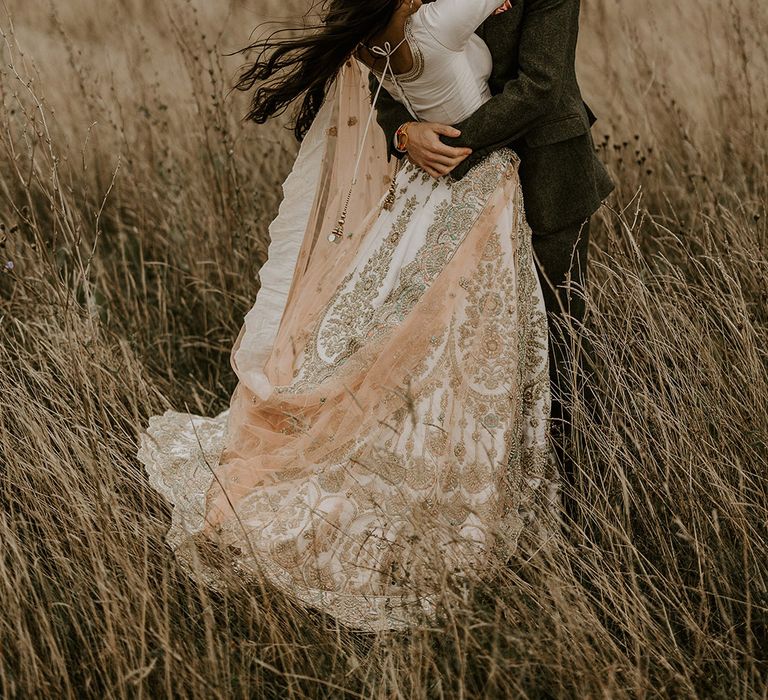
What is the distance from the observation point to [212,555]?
228 centimetres

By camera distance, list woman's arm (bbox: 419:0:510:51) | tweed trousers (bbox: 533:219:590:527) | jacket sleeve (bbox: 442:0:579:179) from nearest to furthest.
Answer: woman's arm (bbox: 419:0:510:51)
jacket sleeve (bbox: 442:0:579:179)
tweed trousers (bbox: 533:219:590:527)

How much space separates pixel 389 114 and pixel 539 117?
0.43 metres

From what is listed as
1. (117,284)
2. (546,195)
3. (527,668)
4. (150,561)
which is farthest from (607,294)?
(117,284)

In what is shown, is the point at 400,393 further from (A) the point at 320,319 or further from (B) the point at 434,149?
(B) the point at 434,149

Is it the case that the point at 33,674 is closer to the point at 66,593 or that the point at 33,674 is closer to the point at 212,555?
the point at 66,593

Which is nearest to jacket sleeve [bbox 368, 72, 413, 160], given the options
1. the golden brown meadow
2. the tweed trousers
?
the tweed trousers

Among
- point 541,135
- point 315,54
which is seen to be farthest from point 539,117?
point 315,54

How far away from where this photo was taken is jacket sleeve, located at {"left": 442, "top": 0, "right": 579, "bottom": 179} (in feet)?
7.15

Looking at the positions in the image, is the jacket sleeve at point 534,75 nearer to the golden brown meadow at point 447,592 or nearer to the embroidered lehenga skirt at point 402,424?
the embroidered lehenga skirt at point 402,424

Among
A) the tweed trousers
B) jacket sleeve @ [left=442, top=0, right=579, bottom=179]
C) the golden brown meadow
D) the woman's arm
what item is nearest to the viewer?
the golden brown meadow

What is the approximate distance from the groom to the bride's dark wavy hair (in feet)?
0.74

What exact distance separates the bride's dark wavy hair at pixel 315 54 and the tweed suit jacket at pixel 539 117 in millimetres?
212

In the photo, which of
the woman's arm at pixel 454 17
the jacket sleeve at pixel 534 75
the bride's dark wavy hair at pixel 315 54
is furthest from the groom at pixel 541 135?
the bride's dark wavy hair at pixel 315 54

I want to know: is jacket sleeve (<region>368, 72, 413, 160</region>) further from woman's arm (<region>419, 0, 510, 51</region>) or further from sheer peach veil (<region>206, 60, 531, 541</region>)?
woman's arm (<region>419, 0, 510, 51</region>)
